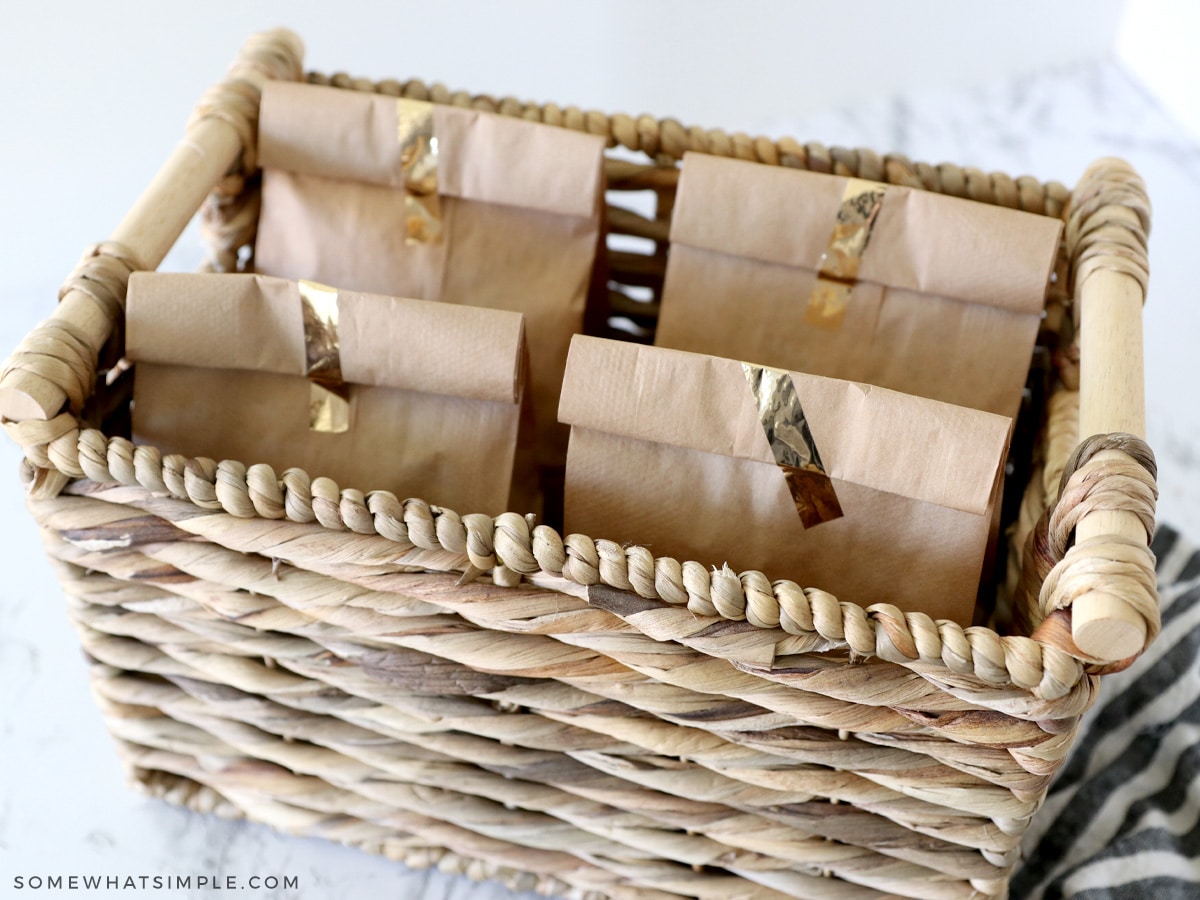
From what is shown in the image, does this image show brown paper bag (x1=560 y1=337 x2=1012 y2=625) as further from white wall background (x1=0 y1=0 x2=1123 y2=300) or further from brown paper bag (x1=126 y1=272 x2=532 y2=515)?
white wall background (x1=0 y1=0 x2=1123 y2=300)

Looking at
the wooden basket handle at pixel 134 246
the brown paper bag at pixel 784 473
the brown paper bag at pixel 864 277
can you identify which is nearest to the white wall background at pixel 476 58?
the wooden basket handle at pixel 134 246

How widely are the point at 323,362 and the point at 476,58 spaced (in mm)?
595

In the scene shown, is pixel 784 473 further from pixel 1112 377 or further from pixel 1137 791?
pixel 1137 791

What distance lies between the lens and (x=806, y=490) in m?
0.52

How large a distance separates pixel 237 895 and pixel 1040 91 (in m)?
1.10

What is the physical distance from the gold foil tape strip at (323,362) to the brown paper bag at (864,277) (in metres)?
0.20

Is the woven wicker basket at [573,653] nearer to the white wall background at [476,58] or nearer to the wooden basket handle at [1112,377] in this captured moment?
the wooden basket handle at [1112,377]

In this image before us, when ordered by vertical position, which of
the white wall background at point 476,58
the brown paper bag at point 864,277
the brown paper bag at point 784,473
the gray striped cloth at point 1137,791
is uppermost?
the white wall background at point 476,58

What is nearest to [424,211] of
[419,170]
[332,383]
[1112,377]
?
[419,170]

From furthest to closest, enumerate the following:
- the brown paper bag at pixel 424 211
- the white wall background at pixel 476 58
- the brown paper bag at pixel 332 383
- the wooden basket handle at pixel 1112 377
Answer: the white wall background at pixel 476 58 < the brown paper bag at pixel 424 211 < the brown paper bag at pixel 332 383 < the wooden basket handle at pixel 1112 377

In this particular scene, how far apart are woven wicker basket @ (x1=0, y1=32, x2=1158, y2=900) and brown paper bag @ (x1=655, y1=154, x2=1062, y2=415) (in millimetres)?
41

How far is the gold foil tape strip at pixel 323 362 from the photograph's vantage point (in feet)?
1.78

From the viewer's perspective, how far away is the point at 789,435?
50 cm

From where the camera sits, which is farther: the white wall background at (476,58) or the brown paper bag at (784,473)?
the white wall background at (476,58)
